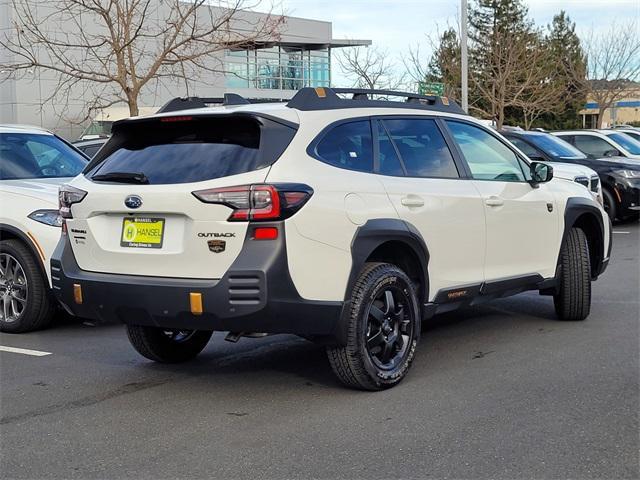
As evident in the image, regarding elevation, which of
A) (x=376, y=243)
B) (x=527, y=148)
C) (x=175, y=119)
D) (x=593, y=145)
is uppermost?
(x=593, y=145)

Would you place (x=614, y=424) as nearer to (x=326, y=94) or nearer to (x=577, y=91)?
(x=326, y=94)

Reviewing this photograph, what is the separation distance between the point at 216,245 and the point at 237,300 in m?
0.33

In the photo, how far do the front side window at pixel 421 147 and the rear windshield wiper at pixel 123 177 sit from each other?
5.61 feet

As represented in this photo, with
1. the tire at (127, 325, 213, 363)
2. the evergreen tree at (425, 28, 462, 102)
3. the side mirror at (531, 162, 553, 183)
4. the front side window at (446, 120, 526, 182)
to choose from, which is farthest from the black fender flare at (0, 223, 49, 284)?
the evergreen tree at (425, 28, 462, 102)

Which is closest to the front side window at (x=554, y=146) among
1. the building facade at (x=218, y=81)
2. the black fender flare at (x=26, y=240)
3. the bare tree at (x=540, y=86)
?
the black fender flare at (x=26, y=240)

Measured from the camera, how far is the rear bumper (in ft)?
16.0

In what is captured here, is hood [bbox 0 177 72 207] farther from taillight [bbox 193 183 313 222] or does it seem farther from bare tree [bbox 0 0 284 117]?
bare tree [bbox 0 0 284 117]

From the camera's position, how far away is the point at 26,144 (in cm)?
888

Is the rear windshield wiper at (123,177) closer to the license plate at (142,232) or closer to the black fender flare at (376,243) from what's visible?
the license plate at (142,232)

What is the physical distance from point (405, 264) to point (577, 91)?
50.7 meters

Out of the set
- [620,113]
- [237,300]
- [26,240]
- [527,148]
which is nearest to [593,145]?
[527,148]

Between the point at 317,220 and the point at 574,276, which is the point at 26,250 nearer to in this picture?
the point at 317,220

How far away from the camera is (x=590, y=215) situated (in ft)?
25.5

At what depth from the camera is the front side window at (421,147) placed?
608 centimetres
